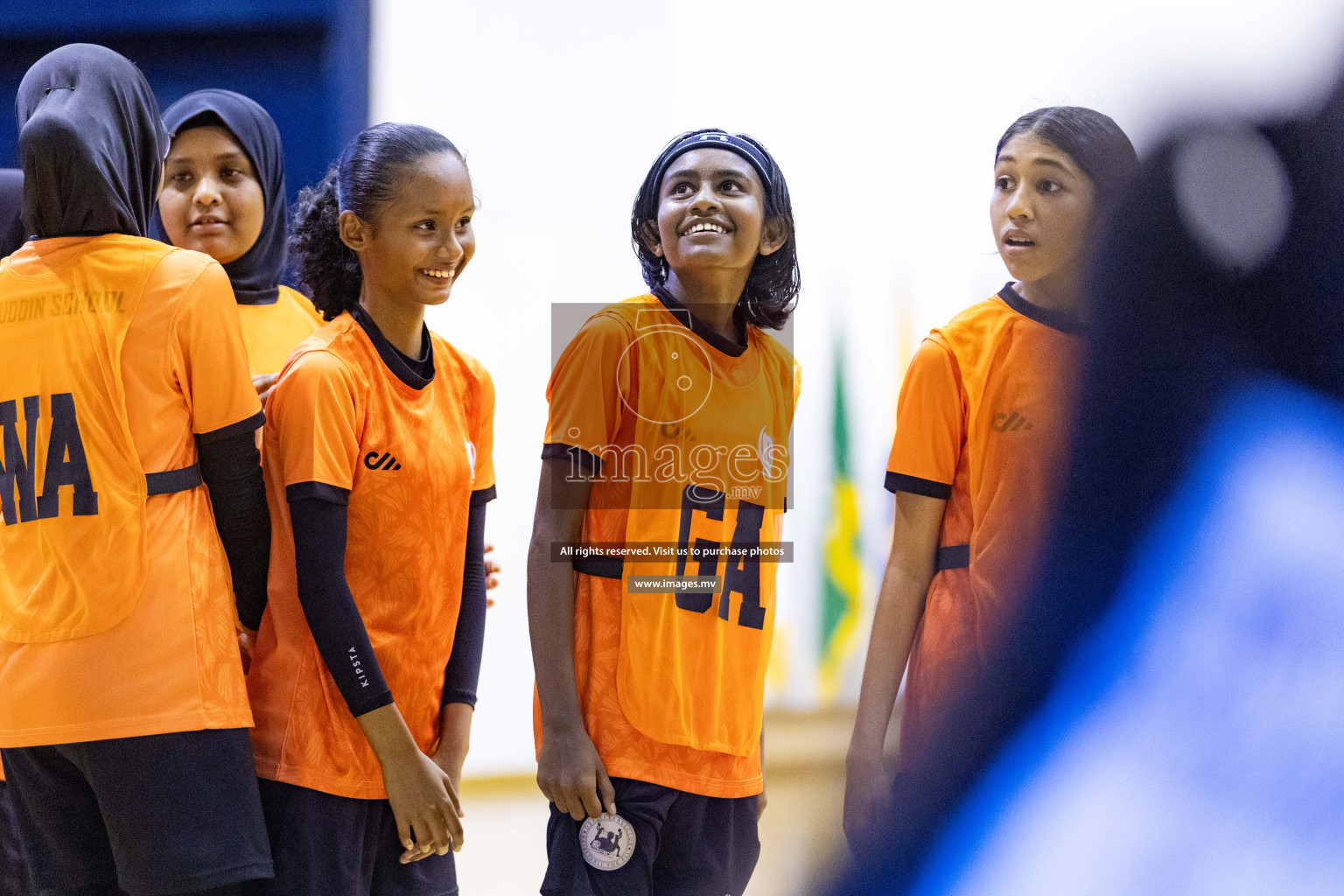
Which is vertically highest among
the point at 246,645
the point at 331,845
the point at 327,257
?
the point at 327,257

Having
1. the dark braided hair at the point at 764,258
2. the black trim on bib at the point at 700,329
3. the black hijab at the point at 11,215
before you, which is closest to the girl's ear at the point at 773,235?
the dark braided hair at the point at 764,258

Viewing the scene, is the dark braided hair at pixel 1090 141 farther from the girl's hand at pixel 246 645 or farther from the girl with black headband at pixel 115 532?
the girl's hand at pixel 246 645

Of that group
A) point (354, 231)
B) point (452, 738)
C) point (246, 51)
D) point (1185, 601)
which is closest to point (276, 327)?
point (354, 231)

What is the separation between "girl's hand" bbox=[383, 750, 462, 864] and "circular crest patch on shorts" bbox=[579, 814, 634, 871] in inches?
5.9

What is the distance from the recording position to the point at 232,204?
64.5 inches

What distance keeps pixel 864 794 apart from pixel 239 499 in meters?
0.86

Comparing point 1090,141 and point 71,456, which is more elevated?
point 1090,141

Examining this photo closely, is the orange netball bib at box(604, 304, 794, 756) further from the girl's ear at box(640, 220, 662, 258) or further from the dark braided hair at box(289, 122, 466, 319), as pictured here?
the dark braided hair at box(289, 122, 466, 319)

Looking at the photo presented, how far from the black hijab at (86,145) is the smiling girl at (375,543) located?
233 mm

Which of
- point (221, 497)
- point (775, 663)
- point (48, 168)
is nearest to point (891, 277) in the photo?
point (775, 663)

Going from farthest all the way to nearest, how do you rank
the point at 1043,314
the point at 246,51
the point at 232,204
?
1. the point at 246,51
2. the point at 232,204
3. the point at 1043,314

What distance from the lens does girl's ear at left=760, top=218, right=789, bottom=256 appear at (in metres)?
1.47

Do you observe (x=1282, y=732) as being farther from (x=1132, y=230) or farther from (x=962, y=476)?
(x=1132, y=230)

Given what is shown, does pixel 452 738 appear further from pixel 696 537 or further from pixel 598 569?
pixel 696 537
